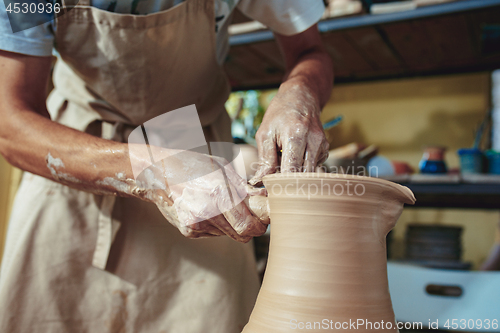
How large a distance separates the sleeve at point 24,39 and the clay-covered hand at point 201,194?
364 millimetres

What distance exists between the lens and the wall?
278 centimetres

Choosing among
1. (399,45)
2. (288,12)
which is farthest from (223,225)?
(399,45)

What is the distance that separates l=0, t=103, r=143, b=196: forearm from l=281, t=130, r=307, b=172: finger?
29 centimetres

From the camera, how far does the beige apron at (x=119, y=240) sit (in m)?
0.88

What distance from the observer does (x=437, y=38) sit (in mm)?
1754

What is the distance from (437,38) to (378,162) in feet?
2.08

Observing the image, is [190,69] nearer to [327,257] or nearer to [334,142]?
[327,257]

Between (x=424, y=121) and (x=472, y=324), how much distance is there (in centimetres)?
168

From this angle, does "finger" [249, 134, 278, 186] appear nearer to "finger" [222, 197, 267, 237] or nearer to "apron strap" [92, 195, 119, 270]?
"finger" [222, 197, 267, 237]

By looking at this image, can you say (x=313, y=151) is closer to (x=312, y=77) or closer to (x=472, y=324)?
(x=312, y=77)

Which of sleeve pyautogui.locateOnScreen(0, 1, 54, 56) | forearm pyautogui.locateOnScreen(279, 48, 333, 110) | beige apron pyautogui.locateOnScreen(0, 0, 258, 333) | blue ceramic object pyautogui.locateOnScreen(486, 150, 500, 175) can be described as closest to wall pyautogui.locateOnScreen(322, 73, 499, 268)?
blue ceramic object pyautogui.locateOnScreen(486, 150, 500, 175)

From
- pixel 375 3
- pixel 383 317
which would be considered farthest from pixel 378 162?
pixel 383 317

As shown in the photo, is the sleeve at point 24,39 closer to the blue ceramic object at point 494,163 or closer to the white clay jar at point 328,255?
the white clay jar at point 328,255

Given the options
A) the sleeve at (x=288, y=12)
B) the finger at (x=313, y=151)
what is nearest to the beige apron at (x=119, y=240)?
the sleeve at (x=288, y=12)
